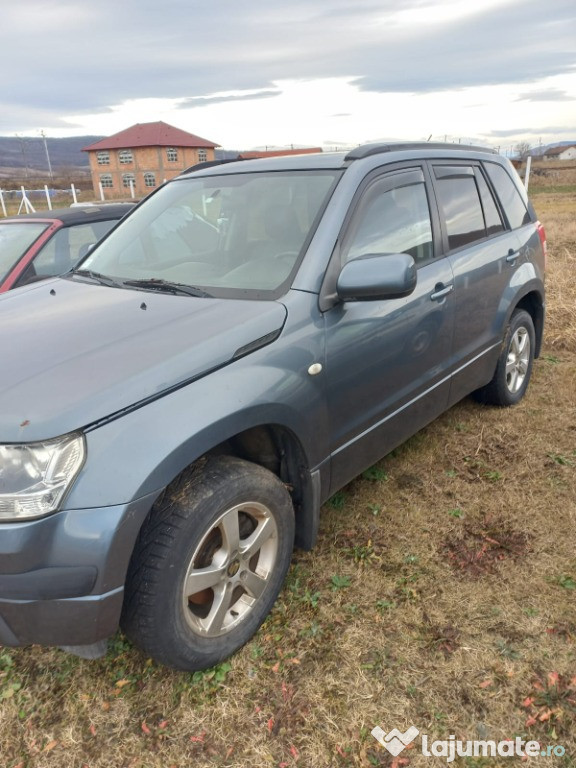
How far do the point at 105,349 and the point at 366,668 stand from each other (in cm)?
158

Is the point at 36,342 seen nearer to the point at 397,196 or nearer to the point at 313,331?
the point at 313,331

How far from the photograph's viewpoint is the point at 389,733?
6.53 ft

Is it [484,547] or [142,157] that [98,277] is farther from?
[142,157]

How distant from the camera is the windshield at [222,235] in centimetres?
257

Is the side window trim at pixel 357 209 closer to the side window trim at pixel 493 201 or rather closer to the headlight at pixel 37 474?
the side window trim at pixel 493 201

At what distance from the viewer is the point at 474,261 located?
3479 millimetres

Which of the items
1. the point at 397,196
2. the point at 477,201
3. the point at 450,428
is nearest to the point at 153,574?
the point at 397,196

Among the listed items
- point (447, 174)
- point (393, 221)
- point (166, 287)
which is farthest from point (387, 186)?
point (166, 287)

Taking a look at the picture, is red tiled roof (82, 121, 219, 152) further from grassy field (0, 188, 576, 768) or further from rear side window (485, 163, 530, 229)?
grassy field (0, 188, 576, 768)

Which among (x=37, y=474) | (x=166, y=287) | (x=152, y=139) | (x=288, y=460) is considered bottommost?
(x=288, y=460)

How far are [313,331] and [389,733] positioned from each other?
4.92ft
